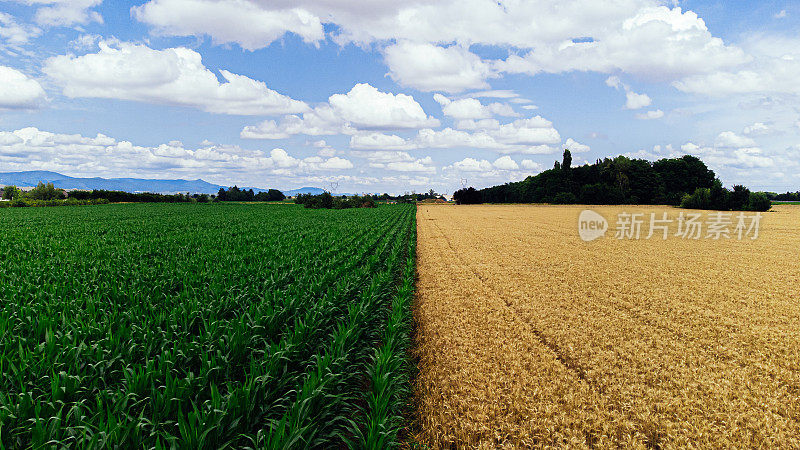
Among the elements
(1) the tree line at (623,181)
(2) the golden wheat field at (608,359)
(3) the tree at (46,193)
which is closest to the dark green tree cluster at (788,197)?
(1) the tree line at (623,181)

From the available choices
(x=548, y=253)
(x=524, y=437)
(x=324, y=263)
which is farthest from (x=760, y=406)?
(x=548, y=253)

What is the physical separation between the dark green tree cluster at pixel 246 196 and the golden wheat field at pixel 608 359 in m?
143

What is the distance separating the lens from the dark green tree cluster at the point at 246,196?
468 feet

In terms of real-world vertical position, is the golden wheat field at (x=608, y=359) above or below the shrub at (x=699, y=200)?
below

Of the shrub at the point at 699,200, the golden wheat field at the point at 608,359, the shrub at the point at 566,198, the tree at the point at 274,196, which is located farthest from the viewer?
the tree at the point at 274,196

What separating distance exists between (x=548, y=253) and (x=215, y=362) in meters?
18.1

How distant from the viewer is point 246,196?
145m

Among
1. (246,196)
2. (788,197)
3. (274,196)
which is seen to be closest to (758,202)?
(788,197)

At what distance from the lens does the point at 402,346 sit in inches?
286

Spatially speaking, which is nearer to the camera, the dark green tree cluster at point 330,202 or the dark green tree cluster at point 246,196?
the dark green tree cluster at point 330,202

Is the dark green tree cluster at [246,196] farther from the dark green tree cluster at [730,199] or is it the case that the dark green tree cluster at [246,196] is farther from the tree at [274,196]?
the dark green tree cluster at [730,199]

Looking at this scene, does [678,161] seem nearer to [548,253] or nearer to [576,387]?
[548,253]

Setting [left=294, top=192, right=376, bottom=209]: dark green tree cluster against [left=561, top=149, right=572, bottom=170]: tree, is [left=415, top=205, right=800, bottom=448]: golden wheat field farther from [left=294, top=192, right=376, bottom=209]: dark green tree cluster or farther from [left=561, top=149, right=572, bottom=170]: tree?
[left=561, top=149, right=572, bottom=170]: tree

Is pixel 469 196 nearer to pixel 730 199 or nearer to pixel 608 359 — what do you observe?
pixel 730 199
